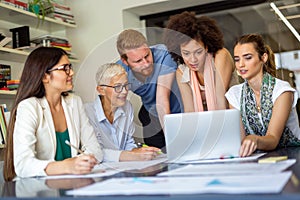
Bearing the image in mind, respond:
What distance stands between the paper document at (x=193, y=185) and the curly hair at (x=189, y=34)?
0.79 meters

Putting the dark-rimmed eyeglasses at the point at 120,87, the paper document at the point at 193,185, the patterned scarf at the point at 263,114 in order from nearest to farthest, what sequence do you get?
the paper document at the point at 193,185 < the dark-rimmed eyeglasses at the point at 120,87 < the patterned scarf at the point at 263,114

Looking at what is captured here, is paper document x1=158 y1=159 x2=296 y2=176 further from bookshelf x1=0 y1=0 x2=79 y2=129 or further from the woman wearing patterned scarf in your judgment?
bookshelf x1=0 y1=0 x2=79 y2=129

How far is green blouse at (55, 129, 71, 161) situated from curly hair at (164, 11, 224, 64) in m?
0.52

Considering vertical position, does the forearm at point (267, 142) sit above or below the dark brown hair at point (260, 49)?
below

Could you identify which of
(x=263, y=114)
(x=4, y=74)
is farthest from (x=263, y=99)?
(x=4, y=74)

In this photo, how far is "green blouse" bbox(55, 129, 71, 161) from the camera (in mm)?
1575

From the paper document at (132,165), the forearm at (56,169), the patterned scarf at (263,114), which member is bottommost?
the paper document at (132,165)

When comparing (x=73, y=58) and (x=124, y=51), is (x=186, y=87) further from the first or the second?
(x=73, y=58)

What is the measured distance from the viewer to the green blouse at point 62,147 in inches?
62.0

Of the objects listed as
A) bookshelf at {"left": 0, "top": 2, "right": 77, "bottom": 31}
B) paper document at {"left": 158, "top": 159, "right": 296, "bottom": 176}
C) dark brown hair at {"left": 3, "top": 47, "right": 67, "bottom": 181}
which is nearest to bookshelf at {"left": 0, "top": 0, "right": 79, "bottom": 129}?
bookshelf at {"left": 0, "top": 2, "right": 77, "bottom": 31}

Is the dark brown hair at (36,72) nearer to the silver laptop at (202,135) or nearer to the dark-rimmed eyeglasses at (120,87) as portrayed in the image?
the dark-rimmed eyeglasses at (120,87)

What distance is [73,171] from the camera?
1260 millimetres

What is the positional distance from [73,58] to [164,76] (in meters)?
1.96

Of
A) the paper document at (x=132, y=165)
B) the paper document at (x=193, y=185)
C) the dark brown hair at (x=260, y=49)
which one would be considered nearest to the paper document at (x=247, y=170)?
the paper document at (x=193, y=185)
